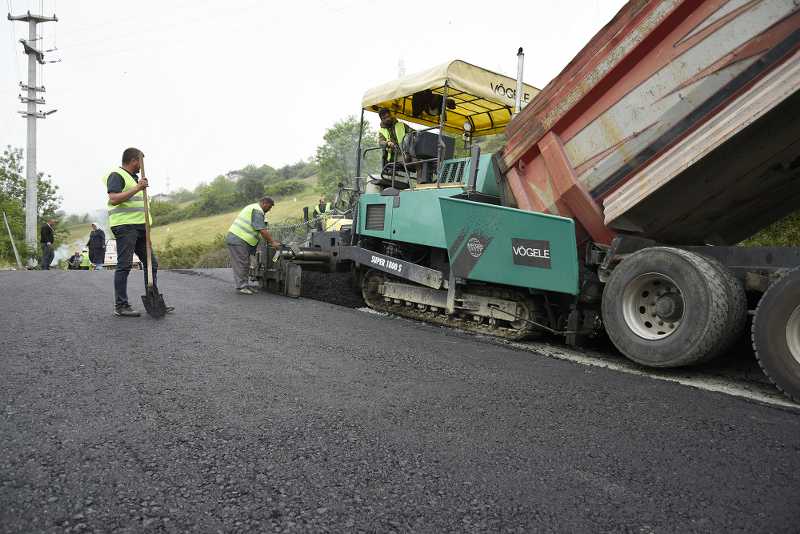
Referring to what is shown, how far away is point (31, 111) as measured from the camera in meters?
22.1

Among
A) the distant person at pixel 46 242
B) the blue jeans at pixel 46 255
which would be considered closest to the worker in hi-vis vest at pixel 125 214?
the distant person at pixel 46 242

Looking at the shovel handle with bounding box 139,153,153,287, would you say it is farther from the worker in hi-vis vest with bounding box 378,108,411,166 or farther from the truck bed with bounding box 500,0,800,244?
the truck bed with bounding box 500,0,800,244

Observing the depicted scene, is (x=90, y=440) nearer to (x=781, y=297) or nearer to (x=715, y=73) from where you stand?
(x=781, y=297)


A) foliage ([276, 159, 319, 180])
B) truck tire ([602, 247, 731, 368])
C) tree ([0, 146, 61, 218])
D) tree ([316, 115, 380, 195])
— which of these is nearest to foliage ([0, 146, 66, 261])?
tree ([0, 146, 61, 218])

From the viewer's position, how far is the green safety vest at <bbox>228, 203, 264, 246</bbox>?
7.46 metres

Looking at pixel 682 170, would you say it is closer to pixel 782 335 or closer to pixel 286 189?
pixel 782 335

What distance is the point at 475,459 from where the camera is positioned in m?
2.06

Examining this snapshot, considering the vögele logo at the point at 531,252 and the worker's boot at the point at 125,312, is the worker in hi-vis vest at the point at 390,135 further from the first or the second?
the worker's boot at the point at 125,312

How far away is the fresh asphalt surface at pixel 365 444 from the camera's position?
1.65 m

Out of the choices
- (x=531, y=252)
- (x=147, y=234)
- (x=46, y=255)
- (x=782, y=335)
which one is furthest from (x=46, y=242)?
(x=782, y=335)

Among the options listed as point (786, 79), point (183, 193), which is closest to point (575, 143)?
point (786, 79)

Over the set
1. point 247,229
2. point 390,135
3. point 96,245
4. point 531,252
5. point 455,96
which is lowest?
point 96,245

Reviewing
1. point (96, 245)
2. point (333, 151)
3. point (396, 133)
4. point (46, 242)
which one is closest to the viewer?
point (396, 133)

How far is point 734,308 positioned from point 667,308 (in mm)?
413
